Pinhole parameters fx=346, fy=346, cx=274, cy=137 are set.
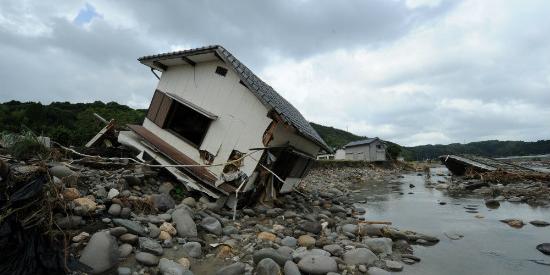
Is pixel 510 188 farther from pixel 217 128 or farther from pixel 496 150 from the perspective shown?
pixel 496 150

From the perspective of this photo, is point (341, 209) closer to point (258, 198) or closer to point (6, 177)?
point (258, 198)

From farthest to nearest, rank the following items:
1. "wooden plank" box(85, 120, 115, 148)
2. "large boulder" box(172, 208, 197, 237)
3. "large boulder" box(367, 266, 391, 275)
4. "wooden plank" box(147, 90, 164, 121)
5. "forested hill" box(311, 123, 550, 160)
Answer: "forested hill" box(311, 123, 550, 160), "wooden plank" box(85, 120, 115, 148), "wooden plank" box(147, 90, 164, 121), "large boulder" box(172, 208, 197, 237), "large boulder" box(367, 266, 391, 275)

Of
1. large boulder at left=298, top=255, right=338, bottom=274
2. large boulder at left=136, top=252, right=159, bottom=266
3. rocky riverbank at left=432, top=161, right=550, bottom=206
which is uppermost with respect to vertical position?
rocky riverbank at left=432, top=161, right=550, bottom=206

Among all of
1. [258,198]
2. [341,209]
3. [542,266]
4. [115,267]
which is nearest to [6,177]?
[115,267]

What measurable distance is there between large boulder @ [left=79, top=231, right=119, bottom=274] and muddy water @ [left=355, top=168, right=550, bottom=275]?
17.4ft

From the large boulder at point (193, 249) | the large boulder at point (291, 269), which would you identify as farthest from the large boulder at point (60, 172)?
the large boulder at point (291, 269)

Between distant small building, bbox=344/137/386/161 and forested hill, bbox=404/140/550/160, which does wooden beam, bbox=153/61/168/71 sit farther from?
forested hill, bbox=404/140/550/160

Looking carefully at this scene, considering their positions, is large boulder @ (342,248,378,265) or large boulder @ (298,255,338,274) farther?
large boulder @ (342,248,378,265)

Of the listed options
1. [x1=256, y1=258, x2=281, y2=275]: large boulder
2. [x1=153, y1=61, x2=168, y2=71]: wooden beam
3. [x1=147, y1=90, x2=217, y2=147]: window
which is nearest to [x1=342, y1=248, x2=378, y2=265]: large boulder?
[x1=256, y1=258, x2=281, y2=275]: large boulder

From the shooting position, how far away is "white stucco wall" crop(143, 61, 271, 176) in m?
10.3

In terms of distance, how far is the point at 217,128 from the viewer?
35.6ft

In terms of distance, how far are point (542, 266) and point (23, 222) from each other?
29.8 ft

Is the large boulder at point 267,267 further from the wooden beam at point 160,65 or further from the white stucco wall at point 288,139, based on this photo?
the wooden beam at point 160,65

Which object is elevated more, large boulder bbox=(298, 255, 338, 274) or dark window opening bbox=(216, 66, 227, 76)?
dark window opening bbox=(216, 66, 227, 76)
